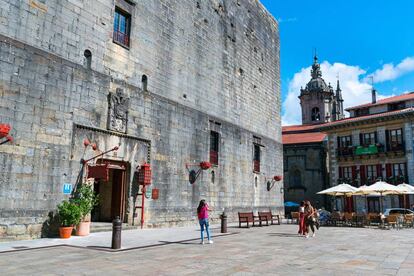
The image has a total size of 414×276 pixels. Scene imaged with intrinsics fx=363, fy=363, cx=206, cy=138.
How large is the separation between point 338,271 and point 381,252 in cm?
338

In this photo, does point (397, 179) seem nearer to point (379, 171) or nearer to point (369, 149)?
point (379, 171)

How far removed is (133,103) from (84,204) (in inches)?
193

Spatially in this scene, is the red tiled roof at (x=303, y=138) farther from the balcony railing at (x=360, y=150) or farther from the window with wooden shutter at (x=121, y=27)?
the window with wooden shutter at (x=121, y=27)

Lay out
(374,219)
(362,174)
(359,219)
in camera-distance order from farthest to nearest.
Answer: (362,174)
(359,219)
(374,219)

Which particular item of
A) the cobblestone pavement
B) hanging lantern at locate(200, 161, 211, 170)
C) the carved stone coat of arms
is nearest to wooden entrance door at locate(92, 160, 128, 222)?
the carved stone coat of arms

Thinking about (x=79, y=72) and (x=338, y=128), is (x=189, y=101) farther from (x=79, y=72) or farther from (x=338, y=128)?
(x=338, y=128)

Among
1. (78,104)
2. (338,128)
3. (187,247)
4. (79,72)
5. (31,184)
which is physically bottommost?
(187,247)

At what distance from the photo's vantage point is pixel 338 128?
116ft

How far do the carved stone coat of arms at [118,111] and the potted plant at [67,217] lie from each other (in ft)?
11.6

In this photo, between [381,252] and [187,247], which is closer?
[381,252]

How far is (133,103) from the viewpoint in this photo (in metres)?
15.2

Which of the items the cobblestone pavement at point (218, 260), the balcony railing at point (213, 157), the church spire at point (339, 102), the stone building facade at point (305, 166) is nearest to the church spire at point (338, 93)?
the church spire at point (339, 102)

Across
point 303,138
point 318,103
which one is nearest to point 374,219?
point 303,138

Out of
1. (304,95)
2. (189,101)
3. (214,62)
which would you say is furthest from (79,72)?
(304,95)
